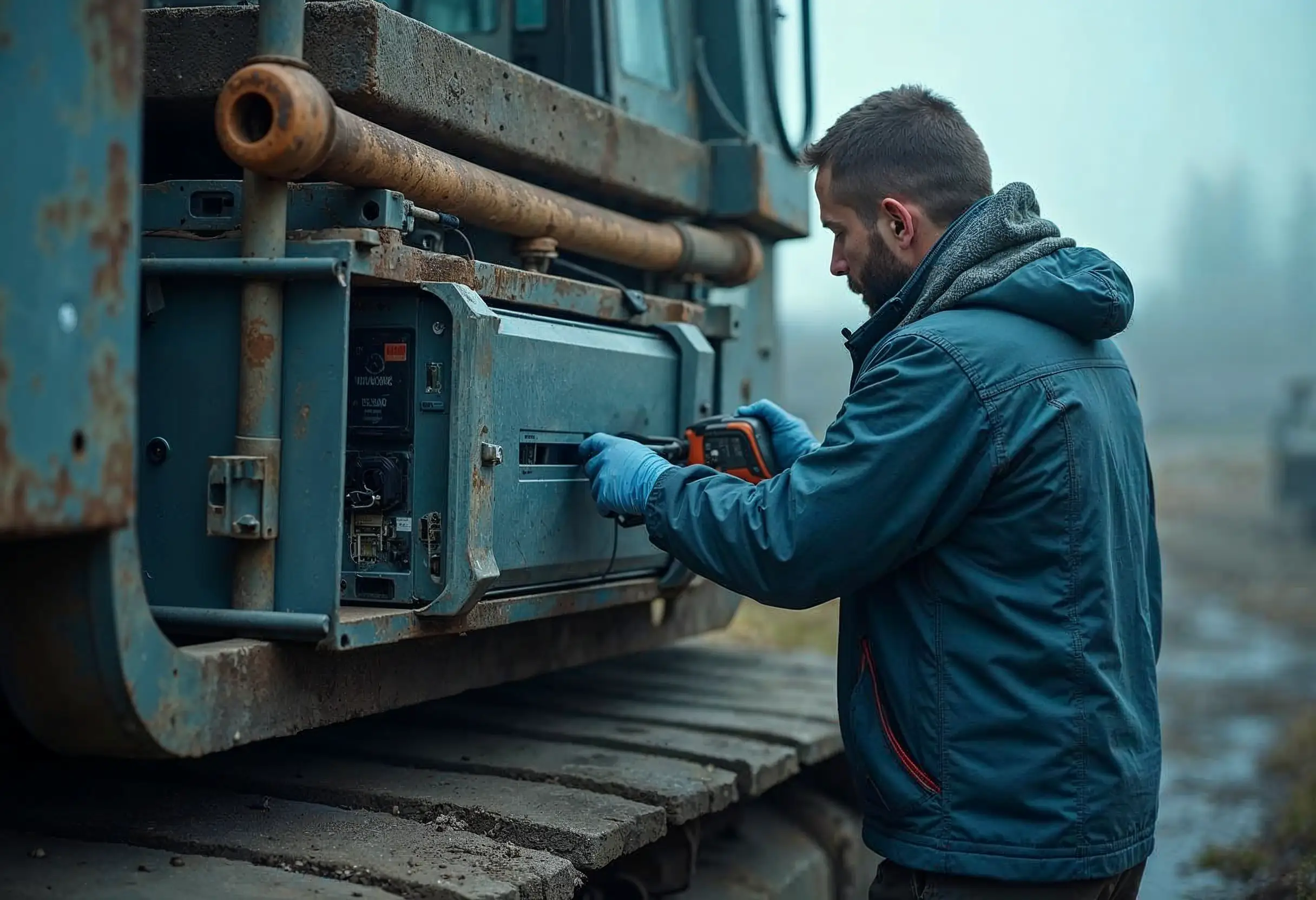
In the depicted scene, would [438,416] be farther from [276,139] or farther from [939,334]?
[939,334]

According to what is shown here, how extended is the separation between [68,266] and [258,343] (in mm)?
665

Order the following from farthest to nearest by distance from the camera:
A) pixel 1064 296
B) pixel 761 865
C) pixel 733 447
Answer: pixel 761 865, pixel 733 447, pixel 1064 296

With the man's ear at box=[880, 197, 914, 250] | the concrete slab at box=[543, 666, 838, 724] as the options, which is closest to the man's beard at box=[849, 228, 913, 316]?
the man's ear at box=[880, 197, 914, 250]

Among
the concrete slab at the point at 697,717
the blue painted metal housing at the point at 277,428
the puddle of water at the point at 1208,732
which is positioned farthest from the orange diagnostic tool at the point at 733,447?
the puddle of water at the point at 1208,732

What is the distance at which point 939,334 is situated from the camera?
274cm

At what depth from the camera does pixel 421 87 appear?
9.93ft

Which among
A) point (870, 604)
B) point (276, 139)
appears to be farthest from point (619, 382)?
point (276, 139)

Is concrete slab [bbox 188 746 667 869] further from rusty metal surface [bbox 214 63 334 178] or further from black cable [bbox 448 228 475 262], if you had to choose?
rusty metal surface [bbox 214 63 334 178]

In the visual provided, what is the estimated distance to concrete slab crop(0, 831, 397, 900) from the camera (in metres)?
2.51

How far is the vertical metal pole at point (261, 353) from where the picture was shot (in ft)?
8.96

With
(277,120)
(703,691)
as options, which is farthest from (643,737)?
(277,120)

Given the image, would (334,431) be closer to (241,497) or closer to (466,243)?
(241,497)

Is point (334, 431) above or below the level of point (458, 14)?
below

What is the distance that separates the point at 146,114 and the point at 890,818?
1860 mm
